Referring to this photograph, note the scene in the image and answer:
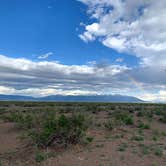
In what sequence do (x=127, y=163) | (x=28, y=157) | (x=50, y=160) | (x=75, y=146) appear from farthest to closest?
(x=75, y=146) < (x=28, y=157) < (x=50, y=160) < (x=127, y=163)

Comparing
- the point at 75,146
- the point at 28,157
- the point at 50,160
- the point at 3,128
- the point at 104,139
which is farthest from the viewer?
the point at 3,128

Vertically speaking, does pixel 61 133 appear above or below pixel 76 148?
above

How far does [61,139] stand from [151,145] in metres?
4.50

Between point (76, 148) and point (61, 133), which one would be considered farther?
point (61, 133)

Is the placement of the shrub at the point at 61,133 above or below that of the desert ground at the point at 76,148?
above

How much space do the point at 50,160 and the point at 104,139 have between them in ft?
14.2

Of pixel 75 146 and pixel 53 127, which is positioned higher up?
pixel 53 127

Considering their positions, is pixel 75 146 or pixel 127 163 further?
pixel 75 146

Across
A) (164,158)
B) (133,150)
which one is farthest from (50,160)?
(164,158)

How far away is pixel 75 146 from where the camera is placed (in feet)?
35.3

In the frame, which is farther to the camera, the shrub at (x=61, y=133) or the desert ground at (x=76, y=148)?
the shrub at (x=61, y=133)

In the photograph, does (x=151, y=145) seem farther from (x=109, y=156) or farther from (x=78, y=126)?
(x=78, y=126)

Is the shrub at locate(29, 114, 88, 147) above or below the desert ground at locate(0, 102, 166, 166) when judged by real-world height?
above

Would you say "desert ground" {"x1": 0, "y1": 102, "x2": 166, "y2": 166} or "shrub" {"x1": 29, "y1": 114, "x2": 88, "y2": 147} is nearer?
"desert ground" {"x1": 0, "y1": 102, "x2": 166, "y2": 166}
